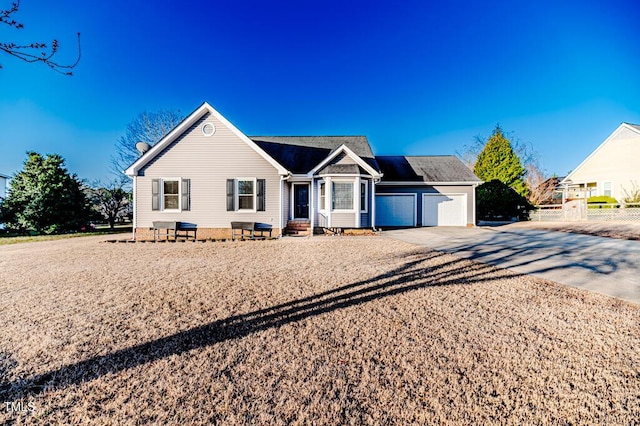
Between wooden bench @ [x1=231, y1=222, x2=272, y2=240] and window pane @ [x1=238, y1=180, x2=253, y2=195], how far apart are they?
1614 millimetres

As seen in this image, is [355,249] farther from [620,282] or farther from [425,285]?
[620,282]

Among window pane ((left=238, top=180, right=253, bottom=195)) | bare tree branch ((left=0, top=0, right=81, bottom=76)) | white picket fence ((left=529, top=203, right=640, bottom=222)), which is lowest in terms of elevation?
white picket fence ((left=529, top=203, right=640, bottom=222))

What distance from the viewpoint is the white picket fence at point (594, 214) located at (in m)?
19.7

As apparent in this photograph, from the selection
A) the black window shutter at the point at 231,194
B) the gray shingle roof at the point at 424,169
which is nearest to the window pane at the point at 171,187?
the black window shutter at the point at 231,194

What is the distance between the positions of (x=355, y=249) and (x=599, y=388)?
7.52m

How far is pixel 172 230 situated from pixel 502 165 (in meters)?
25.0

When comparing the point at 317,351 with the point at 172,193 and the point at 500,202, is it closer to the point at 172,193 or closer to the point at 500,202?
the point at 172,193

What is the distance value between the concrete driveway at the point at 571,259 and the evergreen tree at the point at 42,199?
21438 mm

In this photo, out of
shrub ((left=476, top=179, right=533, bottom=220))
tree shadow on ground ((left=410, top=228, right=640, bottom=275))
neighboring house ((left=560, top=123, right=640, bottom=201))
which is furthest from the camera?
shrub ((left=476, top=179, right=533, bottom=220))

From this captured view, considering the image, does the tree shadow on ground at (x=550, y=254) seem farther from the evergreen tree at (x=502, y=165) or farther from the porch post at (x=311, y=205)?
the evergreen tree at (x=502, y=165)

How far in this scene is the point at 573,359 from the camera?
305 cm

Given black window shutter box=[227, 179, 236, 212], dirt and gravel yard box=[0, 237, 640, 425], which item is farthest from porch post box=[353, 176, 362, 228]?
dirt and gravel yard box=[0, 237, 640, 425]

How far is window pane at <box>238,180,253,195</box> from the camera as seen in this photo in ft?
46.1

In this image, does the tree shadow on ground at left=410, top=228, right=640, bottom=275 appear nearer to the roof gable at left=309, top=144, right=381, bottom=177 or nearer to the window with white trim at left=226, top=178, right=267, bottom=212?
the roof gable at left=309, top=144, right=381, bottom=177
